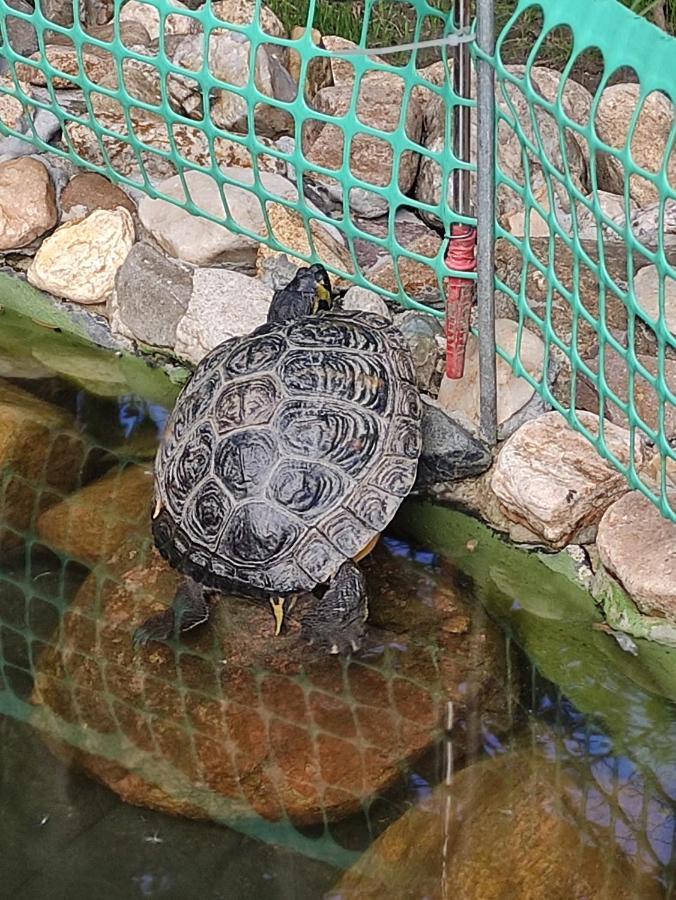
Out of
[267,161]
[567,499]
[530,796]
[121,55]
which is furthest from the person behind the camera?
[267,161]

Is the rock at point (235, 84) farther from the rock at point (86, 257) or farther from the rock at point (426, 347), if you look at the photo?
the rock at point (426, 347)

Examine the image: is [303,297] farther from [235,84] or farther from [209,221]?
[235,84]

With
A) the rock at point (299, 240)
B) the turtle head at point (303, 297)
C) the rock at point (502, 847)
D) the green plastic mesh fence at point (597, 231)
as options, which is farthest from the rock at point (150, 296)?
the rock at point (502, 847)

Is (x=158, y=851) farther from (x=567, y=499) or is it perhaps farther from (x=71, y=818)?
(x=567, y=499)

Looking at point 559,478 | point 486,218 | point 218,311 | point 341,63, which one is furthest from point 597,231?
point 341,63

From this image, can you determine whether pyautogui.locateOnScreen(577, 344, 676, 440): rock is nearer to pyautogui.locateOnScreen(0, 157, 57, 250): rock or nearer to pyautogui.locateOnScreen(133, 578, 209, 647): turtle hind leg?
pyautogui.locateOnScreen(133, 578, 209, 647): turtle hind leg

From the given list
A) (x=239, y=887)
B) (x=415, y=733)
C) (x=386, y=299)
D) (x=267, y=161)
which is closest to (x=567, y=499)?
(x=415, y=733)
